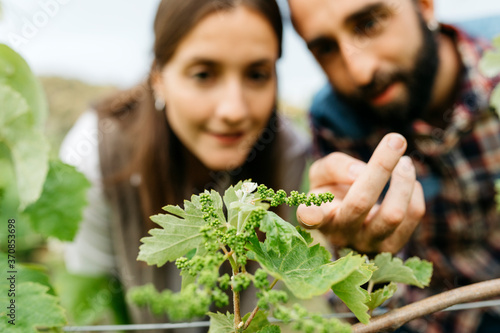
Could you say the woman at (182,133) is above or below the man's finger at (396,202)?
above

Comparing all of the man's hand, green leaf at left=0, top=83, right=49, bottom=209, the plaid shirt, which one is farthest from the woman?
green leaf at left=0, top=83, right=49, bottom=209

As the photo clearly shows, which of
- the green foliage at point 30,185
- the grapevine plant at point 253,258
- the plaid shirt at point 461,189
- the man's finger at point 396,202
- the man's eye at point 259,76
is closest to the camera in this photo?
the grapevine plant at point 253,258

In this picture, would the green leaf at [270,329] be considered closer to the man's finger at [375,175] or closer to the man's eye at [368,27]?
the man's finger at [375,175]

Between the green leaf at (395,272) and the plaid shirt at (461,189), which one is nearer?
the green leaf at (395,272)

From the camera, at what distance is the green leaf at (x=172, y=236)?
14.6 inches

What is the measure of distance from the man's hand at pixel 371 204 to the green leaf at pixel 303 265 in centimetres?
8

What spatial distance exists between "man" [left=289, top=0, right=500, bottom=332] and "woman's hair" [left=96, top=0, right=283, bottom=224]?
0.76 ft

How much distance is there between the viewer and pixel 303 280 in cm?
34

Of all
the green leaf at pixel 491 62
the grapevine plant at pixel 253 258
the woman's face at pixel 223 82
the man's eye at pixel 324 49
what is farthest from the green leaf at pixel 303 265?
the man's eye at pixel 324 49

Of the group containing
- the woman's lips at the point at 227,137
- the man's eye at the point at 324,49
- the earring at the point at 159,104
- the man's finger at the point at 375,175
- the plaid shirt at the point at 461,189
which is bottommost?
the plaid shirt at the point at 461,189

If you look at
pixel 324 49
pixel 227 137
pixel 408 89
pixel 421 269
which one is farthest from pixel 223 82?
pixel 421 269

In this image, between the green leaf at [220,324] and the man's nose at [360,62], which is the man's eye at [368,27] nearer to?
the man's nose at [360,62]

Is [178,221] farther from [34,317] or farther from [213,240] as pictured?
[34,317]

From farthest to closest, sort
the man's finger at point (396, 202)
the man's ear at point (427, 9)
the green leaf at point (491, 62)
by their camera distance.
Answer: the man's ear at point (427, 9)
the green leaf at point (491, 62)
the man's finger at point (396, 202)
